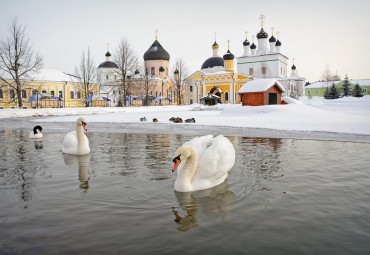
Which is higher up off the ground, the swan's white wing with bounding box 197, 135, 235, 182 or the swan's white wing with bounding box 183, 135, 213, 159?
the swan's white wing with bounding box 183, 135, 213, 159

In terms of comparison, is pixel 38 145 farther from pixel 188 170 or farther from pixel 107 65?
pixel 107 65

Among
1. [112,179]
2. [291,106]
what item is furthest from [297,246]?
[291,106]

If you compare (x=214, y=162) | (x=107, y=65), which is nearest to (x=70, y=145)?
(x=214, y=162)

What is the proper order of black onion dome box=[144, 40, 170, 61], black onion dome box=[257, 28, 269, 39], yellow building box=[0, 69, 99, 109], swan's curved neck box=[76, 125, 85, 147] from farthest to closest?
black onion dome box=[144, 40, 170, 61], black onion dome box=[257, 28, 269, 39], yellow building box=[0, 69, 99, 109], swan's curved neck box=[76, 125, 85, 147]

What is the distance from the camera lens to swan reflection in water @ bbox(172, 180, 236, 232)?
12.5 feet

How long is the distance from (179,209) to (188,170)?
0.77m

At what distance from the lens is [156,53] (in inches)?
2815

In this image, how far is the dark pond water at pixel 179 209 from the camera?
3.19 metres

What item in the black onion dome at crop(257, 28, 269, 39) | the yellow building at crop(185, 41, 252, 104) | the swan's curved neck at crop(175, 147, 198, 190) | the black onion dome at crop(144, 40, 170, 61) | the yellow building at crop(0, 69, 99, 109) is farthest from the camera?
the black onion dome at crop(144, 40, 170, 61)

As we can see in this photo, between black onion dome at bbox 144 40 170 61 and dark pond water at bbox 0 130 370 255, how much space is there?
66.5 m

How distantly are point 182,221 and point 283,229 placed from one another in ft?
4.00

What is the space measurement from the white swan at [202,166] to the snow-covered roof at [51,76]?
56.5 metres

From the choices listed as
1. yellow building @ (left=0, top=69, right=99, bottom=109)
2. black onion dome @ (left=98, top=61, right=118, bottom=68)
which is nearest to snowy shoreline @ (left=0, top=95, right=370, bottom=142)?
yellow building @ (left=0, top=69, right=99, bottom=109)

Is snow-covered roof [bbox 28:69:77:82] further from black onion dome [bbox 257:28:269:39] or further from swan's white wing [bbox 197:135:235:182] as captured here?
swan's white wing [bbox 197:135:235:182]
